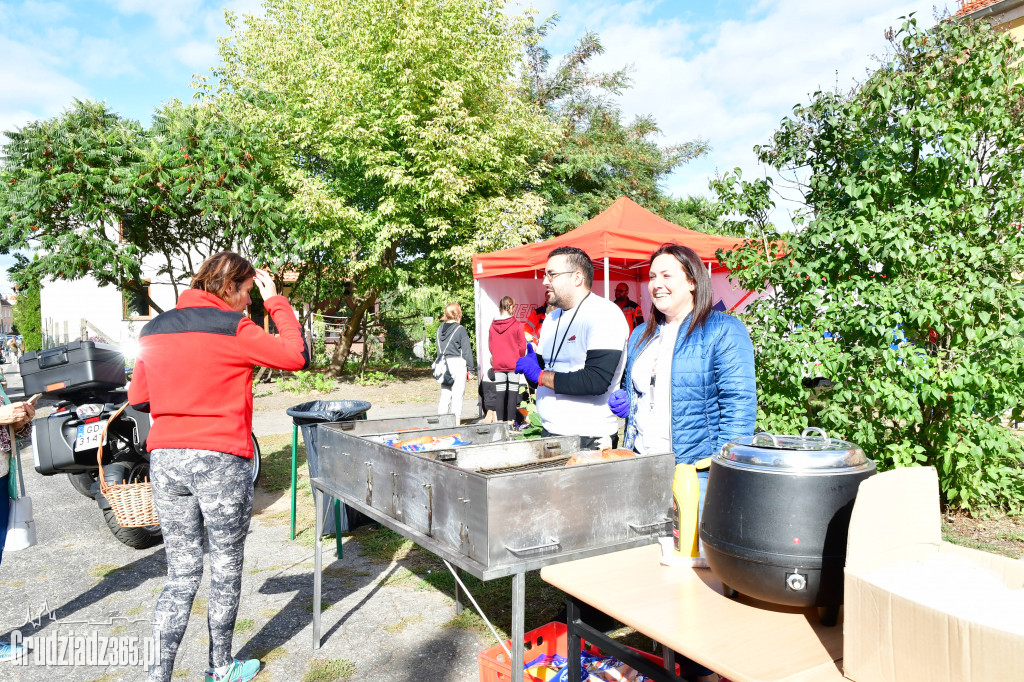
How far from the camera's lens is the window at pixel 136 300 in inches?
547

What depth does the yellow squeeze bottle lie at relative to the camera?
177 cm

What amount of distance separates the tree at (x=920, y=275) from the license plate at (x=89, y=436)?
463 centimetres

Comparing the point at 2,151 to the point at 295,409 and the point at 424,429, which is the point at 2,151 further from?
the point at 424,429

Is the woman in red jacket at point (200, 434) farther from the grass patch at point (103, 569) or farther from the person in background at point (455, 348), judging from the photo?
the person in background at point (455, 348)

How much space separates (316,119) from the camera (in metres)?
15.5

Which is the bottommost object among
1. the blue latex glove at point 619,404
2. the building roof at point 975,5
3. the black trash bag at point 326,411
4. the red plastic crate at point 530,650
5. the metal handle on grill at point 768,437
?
the red plastic crate at point 530,650

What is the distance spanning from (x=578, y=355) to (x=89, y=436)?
3.68m

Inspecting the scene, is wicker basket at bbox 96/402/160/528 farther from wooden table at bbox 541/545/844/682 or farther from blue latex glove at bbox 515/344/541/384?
wooden table at bbox 541/545/844/682

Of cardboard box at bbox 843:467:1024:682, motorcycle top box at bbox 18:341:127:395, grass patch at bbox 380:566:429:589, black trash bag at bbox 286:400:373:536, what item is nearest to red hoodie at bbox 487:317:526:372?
black trash bag at bbox 286:400:373:536

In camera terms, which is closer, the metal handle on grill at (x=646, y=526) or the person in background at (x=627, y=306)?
the metal handle on grill at (x=646, y=526)

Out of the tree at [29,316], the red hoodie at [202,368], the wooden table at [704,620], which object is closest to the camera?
the wooden table at [704,620]

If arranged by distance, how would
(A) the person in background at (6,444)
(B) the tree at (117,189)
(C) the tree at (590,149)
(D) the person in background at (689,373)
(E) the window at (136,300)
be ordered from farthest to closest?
(C) the tree at (590,149), (E) the window at (136,300), (B) the tree at (117,189), (A) the person in background at (6,444), (D) the person in background at (689,373)

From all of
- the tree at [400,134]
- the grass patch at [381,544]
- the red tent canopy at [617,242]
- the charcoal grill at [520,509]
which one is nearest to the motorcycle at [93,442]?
the grass patch at [381,544]

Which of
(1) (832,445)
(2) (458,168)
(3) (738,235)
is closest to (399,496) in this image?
(1) (832,445)
